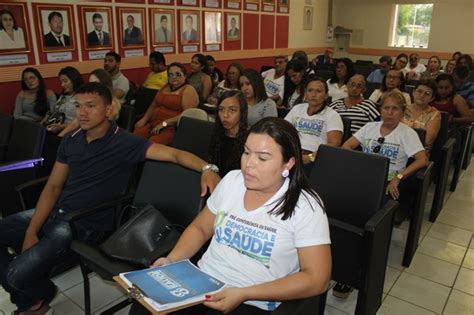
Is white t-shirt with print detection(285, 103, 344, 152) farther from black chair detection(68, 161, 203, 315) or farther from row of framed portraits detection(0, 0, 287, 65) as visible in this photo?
row of framed portraits detection(0, 0, 287, 65)

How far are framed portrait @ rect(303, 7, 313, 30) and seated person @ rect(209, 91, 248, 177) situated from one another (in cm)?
758

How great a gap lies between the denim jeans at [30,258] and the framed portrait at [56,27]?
3.20 m

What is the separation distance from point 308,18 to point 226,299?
9.17 m

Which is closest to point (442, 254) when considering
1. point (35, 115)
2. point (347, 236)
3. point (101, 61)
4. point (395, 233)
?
point (395, 233)

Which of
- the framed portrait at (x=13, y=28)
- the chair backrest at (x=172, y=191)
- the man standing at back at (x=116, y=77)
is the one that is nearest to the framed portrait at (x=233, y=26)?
the man standing at back at (x=116, y=77)

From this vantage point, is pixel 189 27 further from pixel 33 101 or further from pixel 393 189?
pixel 393 189

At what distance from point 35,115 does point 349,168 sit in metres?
3.43

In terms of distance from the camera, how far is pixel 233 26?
7.10m

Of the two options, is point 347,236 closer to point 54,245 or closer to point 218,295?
point 218,295

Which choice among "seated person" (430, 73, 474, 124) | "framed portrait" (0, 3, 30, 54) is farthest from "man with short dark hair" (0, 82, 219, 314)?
"seated person" (430, 73, 474, 124)

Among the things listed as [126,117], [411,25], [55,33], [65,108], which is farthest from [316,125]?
[411,25]

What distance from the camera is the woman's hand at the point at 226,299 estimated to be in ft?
3.83

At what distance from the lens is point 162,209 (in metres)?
1.92

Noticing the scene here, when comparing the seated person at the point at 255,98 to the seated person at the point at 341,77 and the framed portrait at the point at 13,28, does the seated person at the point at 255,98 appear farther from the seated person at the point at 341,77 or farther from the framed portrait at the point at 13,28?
the framed portrait at the point at 13,28
